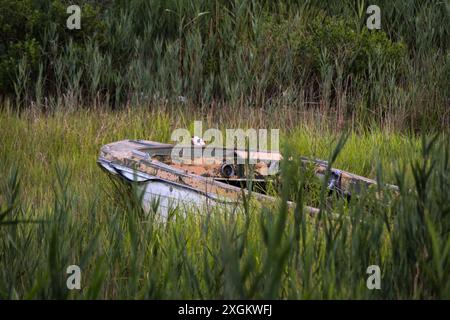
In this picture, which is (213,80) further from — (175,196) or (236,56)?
(175,196)

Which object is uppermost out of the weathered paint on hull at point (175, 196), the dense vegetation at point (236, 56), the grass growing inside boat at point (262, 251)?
the dense vegetation at point (236, 56)

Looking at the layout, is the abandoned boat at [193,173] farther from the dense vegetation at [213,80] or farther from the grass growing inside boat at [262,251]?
the grass growing inside boat at [262,251]

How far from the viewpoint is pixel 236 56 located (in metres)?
9.93

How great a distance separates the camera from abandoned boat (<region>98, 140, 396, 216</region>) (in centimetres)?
518

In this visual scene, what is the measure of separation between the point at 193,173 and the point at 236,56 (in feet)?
15.2

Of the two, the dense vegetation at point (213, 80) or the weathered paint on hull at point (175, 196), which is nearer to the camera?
the weathered paint on hull at point (175, 196)

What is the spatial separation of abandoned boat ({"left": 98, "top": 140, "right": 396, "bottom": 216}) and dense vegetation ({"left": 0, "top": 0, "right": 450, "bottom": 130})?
2.56 metres

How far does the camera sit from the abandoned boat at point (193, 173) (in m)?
5.18

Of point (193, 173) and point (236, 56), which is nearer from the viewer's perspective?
point (193, 173)

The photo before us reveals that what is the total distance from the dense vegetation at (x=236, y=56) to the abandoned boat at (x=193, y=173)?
2.56 meters

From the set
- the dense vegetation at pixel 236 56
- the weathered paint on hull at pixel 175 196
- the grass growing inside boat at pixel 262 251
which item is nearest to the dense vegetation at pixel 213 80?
the dense vegetation at pixel 236 56

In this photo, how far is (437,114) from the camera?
9.16 metres

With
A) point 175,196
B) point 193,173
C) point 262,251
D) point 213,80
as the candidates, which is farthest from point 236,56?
point 262,251
